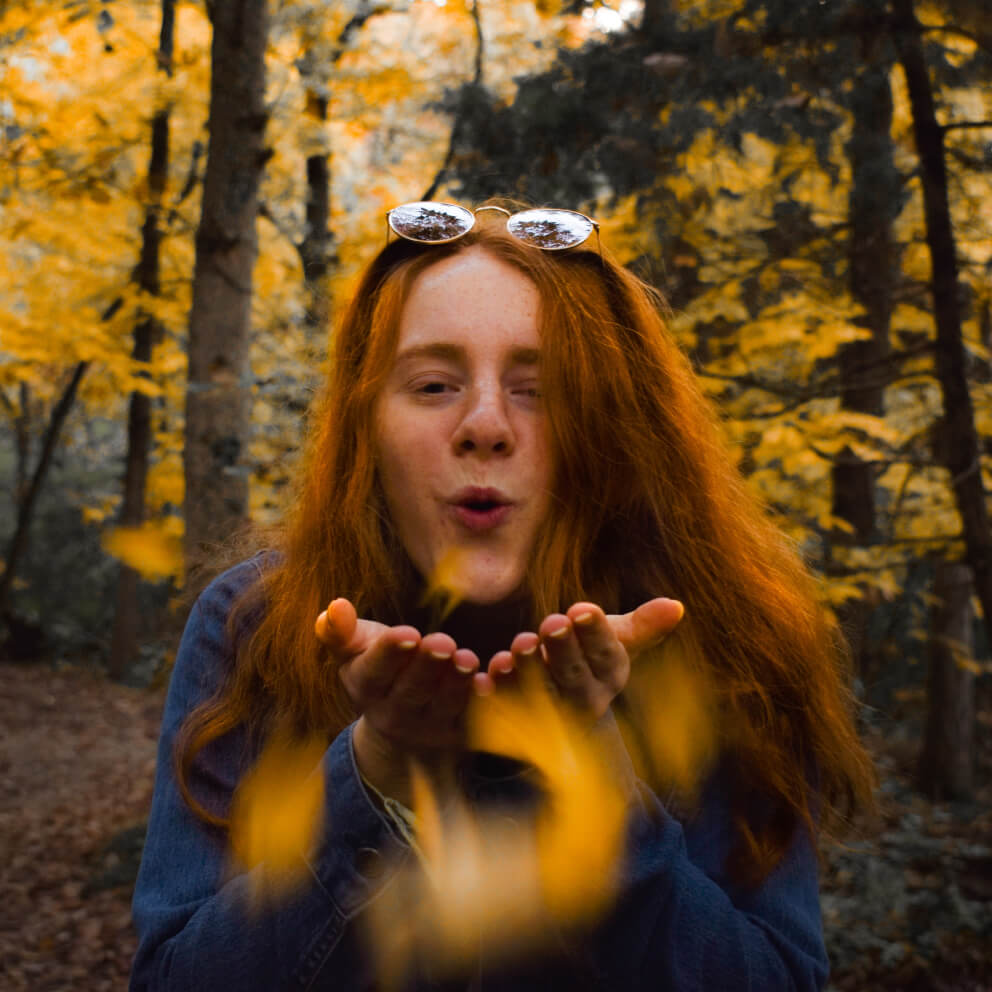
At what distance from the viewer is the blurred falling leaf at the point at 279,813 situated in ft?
3.41

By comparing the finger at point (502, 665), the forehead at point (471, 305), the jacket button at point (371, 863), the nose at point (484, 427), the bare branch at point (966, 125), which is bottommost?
the jacket button at point (371, 863)

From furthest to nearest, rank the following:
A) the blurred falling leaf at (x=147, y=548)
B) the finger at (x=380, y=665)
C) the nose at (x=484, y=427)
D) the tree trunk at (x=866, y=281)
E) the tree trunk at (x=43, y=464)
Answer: the tree trunk at (x=43, y=464) < the blurred falling leaf at (x=147, y=548) < the tree trunk at (x=866, y=281) < the nose at (x=484, y=427) < the finger at (x=380, y=665)

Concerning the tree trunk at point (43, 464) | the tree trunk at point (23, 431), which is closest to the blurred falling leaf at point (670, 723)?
the tree trunk at point (43, 464)

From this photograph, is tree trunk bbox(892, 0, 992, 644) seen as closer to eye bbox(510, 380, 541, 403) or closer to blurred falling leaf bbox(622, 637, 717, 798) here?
blurred falling leaf bbox(622, 637, 717, 798)

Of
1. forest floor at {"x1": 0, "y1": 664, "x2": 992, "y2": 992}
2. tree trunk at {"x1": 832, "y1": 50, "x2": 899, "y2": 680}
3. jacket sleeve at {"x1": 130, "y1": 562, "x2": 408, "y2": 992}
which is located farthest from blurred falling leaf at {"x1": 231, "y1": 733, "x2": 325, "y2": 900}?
forest floor at {"x1": 0, "y1": 664, "x2": 992, "y2": 992}

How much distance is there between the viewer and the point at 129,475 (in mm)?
10039

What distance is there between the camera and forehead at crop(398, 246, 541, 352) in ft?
4.28

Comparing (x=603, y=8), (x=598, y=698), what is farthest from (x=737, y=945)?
(x=603, y=8)

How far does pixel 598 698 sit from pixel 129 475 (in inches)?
402

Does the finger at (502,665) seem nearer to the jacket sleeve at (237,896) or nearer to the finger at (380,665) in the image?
the finger at (380,665)

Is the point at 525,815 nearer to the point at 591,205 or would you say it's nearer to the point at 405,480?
the point at 405,480

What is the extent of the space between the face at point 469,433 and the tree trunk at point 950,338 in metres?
2.52

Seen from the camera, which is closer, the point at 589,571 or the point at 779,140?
the point at 589,571

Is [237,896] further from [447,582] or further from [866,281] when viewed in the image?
[866,281]
